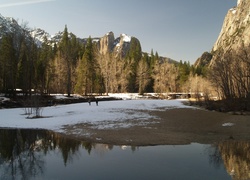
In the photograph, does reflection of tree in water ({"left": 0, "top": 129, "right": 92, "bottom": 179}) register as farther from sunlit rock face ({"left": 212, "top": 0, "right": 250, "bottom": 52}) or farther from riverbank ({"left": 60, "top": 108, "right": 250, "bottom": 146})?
sunlit rock face ({"left": 212, "top": 0, "right": 250, "bottom": 52})

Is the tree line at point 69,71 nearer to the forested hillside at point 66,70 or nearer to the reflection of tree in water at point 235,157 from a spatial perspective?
the forested hillside at point 66,70

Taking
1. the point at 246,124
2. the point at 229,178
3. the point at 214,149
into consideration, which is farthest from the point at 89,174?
the point at 246,124

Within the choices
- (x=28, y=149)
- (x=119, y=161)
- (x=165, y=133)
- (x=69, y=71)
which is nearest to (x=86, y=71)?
(x=69, y=71)

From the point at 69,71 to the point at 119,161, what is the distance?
151 ft

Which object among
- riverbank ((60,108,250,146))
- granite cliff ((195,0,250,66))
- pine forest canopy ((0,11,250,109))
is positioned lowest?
riverbank ((60,108,250,146))

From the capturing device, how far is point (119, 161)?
1141cm

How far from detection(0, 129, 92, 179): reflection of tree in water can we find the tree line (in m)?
27.1

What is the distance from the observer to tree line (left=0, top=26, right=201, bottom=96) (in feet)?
149

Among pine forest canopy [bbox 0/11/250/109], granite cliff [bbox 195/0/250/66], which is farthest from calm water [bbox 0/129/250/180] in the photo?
granite cliff [bbox 195/0/250/66]

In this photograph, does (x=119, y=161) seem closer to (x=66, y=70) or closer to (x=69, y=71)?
(x=69, y=71)

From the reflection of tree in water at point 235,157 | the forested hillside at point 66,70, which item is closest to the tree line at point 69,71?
the forested hillside at point 66,70

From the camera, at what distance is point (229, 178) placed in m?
9.02

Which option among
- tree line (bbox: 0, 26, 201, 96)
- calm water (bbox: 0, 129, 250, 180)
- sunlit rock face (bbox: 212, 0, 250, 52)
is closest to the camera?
calm water (bbox: 0, 129, 250, 180)

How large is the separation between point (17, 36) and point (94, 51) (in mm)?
31491
